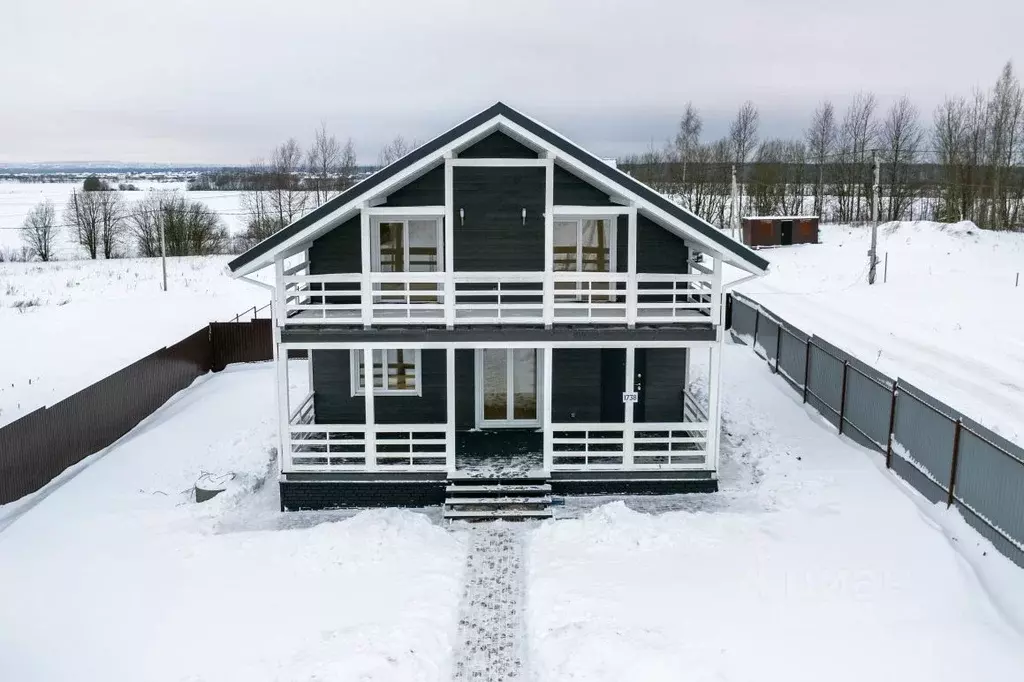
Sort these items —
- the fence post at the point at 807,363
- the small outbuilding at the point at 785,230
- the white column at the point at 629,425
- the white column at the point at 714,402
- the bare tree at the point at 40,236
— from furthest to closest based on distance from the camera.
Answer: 1. the bare tree at the point at 40,236
2. the small outbuilding at the point at 785,230
3. the fence post at the point at 807,363
4. the white column at the point at 629,425
5. the white column at the point at 714,402

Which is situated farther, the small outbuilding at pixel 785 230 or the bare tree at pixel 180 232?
the bare tree at pixel 180 232

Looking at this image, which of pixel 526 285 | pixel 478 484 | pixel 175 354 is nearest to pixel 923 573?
pixel 478 484

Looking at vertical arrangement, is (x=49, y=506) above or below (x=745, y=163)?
below

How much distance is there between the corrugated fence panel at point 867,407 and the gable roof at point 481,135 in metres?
3.80

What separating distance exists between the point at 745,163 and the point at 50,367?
6513cm

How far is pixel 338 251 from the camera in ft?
52.0

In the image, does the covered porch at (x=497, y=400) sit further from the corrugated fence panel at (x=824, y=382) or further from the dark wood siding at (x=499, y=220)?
the corrugated fence panel at (x=824, y=382)

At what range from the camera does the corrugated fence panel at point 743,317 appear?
86.5 feet

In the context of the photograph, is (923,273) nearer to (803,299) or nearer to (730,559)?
(803,299)

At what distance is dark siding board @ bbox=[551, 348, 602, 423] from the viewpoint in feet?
54.0

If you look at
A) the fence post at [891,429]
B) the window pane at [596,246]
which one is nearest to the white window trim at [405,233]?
the window pane at [596,246]

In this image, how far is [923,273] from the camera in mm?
36688

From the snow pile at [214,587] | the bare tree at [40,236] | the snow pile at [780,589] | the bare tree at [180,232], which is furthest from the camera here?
the bare tree at [180,232]

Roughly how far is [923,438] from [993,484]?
2.03 meters
